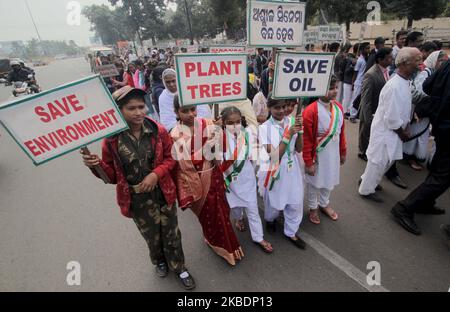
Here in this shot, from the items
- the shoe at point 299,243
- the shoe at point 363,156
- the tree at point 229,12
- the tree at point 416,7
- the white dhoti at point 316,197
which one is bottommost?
the shoe at point 363,156

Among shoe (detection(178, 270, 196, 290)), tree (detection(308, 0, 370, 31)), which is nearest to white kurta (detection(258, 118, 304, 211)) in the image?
shoe (detection(178, 270, 196, 290))

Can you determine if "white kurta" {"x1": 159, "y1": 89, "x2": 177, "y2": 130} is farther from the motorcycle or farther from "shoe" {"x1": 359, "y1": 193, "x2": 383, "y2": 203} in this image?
the motorcycle

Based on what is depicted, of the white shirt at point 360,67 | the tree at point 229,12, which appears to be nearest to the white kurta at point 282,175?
the white shirt at point 360,67

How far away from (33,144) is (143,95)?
0.69 m

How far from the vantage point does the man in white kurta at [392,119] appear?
268 cm

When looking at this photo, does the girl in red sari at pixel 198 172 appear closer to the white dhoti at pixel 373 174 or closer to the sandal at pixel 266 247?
the sandal at pixel 266 247

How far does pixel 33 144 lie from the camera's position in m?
1.40

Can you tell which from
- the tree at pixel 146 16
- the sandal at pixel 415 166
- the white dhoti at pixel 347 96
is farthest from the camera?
the tree at pixel 146 16

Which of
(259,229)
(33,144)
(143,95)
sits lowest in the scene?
(259,229)

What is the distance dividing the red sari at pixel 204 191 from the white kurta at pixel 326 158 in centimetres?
105

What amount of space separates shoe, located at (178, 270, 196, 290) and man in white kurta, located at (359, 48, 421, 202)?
2.40 meters

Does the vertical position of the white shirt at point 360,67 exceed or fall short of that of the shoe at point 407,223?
it exceeds it
